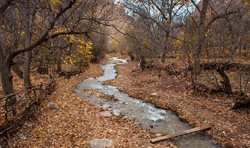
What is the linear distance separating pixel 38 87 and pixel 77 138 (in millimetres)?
4733

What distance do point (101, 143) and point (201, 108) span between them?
6.28m

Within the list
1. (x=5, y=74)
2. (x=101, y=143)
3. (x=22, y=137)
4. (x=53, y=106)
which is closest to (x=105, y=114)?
(x=53, y=106)

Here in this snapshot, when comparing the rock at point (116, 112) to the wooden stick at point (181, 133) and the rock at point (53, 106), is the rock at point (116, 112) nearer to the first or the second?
the rock at point (53, 106)

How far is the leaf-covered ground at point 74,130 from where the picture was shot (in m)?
9.55

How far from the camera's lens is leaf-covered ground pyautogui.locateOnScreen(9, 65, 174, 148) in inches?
376

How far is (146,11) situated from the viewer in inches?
1184

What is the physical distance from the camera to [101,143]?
945 cm

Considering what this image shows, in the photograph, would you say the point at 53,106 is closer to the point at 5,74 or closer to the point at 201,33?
the point at 5,74

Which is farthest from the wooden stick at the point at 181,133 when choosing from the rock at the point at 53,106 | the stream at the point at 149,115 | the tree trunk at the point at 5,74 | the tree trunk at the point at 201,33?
the tree trunk at the point at 201,33

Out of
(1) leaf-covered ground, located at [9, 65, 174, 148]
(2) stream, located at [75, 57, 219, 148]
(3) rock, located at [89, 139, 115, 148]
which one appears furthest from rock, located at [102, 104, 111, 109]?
(3) rock, located at [89, 139, 115, 148]

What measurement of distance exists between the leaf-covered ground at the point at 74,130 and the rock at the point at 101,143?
0.18 meters

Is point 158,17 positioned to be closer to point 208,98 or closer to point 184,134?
point 208,98

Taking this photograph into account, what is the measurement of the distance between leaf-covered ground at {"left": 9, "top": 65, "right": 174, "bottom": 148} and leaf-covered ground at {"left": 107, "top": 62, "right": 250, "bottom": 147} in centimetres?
244

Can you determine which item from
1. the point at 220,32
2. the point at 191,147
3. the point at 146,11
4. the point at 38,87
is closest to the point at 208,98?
the point at 191,147
